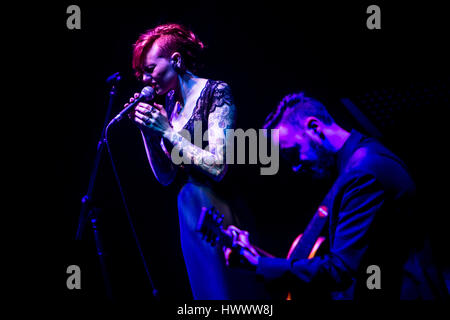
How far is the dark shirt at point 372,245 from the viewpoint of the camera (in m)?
1.62

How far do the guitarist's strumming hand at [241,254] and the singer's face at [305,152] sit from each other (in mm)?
473

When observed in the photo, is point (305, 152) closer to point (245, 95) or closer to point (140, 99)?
point (245, 95)

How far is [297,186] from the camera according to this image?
2480mm

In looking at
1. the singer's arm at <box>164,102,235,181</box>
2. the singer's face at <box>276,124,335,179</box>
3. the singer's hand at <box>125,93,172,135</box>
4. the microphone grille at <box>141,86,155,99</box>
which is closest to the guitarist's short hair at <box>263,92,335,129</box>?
the singer's face at <box>276,124,335,179</box>

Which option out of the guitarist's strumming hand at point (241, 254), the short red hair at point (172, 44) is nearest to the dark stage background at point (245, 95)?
the short red hair at point (172, 44)

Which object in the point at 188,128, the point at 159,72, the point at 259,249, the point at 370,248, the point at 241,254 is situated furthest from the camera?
the point at 159,72

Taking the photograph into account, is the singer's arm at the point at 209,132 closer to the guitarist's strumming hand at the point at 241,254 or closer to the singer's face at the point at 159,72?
the singer's face at the point at 159,72

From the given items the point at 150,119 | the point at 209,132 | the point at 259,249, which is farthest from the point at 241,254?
the point at 150,119

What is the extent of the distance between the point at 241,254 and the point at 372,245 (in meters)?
0.59

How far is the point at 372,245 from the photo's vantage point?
1633 millimetres

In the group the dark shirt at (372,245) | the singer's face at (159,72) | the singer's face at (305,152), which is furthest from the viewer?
the singer's face at (159,72)

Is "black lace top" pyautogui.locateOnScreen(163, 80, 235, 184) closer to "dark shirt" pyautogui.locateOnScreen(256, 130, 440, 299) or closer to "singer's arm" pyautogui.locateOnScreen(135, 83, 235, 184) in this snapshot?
"singer's arm" pyautogui.locateOnScreen(135, 83, 235, 184)

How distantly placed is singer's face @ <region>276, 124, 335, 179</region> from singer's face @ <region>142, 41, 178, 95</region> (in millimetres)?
817
